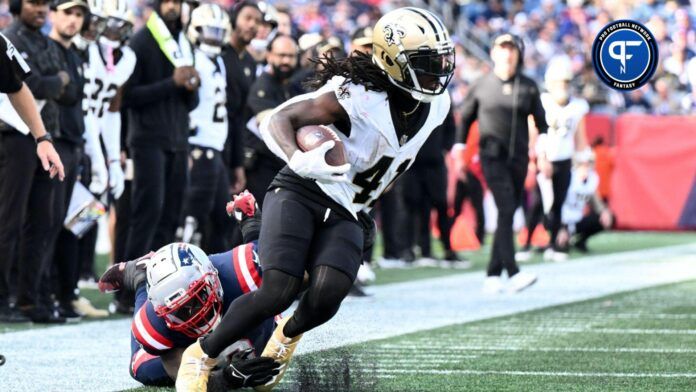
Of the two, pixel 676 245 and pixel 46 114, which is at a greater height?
pixel 46 114

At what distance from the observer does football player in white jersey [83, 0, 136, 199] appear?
882 cm

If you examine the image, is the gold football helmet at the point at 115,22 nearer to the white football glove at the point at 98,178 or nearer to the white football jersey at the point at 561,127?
the white football glove at the point at 98,178

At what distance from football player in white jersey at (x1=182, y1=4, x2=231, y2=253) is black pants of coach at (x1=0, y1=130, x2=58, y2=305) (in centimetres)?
156

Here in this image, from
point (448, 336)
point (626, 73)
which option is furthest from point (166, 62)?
point (626, 73)

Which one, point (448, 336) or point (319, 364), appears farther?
point (448, 336)

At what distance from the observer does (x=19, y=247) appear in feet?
26.8

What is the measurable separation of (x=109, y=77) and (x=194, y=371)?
4.06 metres

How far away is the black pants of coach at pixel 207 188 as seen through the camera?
966cm

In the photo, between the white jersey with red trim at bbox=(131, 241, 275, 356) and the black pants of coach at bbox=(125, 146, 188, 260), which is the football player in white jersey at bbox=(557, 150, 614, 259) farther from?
the white jersey with red trim at bbox=(131, 241, 275, 356)

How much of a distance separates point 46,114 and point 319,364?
128 inches

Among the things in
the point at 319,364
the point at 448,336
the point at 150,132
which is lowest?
the point at 448,336

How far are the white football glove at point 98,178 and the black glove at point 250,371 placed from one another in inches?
150

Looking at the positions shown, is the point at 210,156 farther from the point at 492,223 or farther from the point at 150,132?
the point at 492,223

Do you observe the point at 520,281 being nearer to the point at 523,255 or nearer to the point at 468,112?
the point at 468,112
